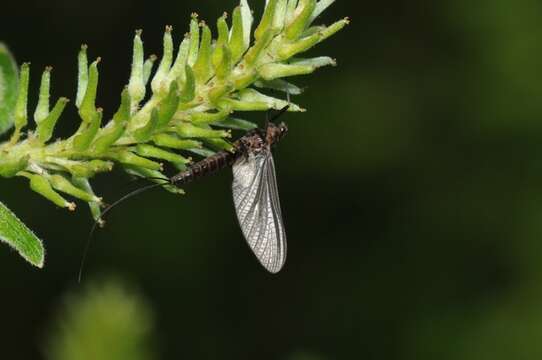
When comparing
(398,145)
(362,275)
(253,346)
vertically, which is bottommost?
(253,346)

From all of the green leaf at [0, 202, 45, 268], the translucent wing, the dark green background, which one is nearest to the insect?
the translucent wing

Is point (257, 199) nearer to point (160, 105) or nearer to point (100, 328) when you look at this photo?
point (160, 105)

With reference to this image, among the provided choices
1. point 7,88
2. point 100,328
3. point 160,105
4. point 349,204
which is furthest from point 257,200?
point 349,204

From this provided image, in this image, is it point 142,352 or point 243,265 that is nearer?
point 142,352

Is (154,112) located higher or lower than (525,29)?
lower

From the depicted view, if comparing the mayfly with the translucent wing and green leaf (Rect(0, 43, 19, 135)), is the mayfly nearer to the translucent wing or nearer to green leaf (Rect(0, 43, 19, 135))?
the translucent wing

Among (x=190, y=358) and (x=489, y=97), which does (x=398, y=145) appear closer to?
(x=489, y=97)

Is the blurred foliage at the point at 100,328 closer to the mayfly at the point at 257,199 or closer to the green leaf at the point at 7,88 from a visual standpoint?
the mayfly at the point at 257,199

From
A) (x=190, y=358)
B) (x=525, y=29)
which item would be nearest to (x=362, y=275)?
(x=190, y=358)
